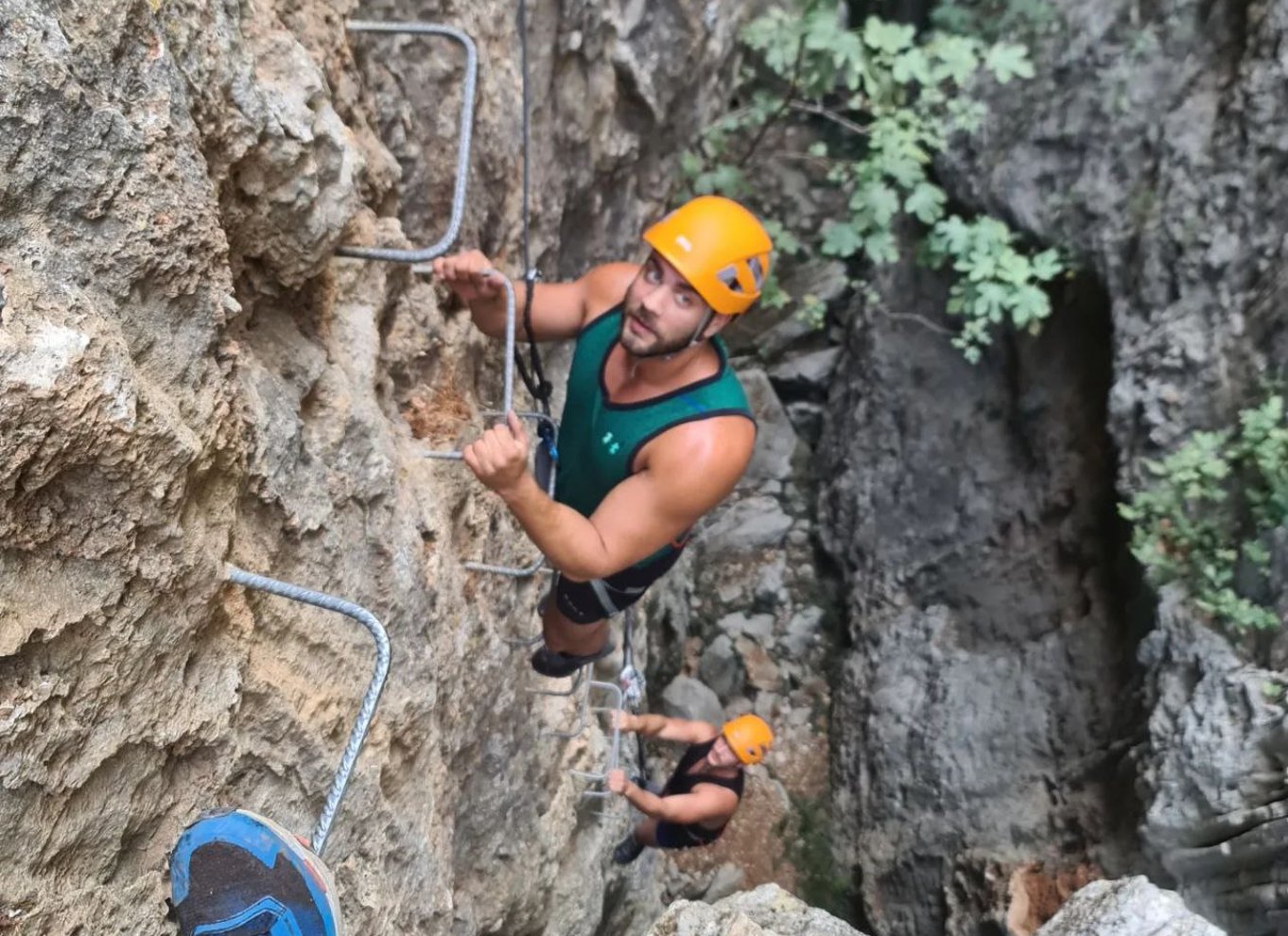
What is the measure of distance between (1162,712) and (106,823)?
3.91 m

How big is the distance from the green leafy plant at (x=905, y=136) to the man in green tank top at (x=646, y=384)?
2805 mm

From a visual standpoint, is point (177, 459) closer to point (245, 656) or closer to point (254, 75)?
point (245, 656)

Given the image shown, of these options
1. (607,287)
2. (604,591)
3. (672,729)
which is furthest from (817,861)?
(607,287)

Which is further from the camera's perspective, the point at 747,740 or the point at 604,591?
the point at 747,740

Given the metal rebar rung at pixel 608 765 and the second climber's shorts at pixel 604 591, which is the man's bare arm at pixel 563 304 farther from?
the metal rebar rung at pixel 608 765

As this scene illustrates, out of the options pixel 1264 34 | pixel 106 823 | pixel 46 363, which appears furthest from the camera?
pixel 1264 34

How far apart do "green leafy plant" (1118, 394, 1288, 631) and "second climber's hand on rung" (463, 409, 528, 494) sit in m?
3.26

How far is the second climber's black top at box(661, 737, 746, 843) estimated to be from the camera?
4309 mm

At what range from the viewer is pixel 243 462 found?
1.64 metres

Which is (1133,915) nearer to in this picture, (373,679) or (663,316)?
(663,316)

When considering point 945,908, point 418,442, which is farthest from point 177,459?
point 945,908

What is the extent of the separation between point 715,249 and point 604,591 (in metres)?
1.18

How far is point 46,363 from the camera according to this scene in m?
1.17

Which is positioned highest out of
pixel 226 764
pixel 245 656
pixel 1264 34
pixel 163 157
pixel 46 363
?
pixel 1264 34
